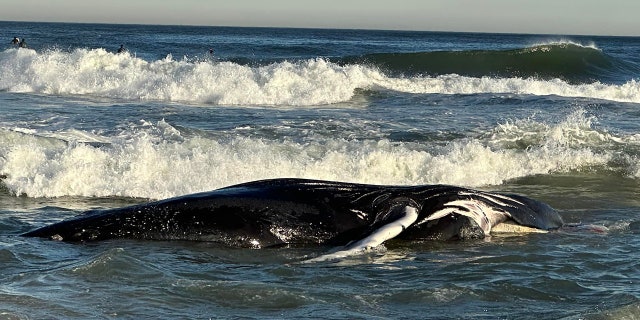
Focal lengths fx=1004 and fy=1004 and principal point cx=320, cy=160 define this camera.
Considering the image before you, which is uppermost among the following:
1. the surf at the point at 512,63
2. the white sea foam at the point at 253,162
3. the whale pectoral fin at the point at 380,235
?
the whale pectoral fin at the point at 380,235

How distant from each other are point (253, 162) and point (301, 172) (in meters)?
0.70

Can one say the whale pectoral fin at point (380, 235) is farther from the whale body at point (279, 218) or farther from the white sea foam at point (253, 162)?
the white sea foam at point (253, 162)

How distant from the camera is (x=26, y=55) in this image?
35.6m

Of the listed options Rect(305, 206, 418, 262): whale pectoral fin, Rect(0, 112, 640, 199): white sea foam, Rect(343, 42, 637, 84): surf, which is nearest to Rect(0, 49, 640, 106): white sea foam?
Rect(343, 42, 637, 84): surf

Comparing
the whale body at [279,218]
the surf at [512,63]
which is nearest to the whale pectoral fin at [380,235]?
the whale body at [279,218]

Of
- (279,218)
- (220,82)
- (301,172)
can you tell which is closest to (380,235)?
(279,218)

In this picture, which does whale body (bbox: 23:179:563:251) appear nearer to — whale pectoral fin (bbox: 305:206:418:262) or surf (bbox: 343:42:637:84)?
whale pectoral fin (bbox: 305:206:418:262)

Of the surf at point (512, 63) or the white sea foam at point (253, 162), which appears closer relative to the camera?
the white sea foam at point (253, 162)

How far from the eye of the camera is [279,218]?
8594 millimetres

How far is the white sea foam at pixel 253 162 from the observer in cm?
1295

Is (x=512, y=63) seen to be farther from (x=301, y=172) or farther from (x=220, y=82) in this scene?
(x=301, y=172)

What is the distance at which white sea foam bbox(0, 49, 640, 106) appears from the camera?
28609mm

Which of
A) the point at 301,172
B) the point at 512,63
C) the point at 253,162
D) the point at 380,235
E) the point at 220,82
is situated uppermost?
the point at 380,235

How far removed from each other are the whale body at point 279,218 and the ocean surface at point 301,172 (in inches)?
6.9
